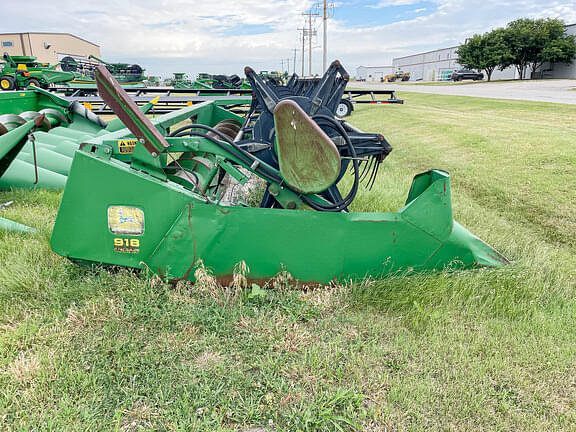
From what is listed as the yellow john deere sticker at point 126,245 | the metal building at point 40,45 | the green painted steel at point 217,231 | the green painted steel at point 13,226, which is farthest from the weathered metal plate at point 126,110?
the metal building at point 40,45

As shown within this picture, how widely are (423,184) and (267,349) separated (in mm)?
1650

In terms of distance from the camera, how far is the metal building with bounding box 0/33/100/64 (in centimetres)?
6806

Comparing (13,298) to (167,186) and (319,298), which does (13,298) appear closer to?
(167,186)

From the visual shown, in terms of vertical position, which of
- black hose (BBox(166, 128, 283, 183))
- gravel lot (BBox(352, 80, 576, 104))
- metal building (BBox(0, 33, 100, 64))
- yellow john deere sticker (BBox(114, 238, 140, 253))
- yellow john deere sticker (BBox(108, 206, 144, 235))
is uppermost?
metal building (BBox(0, 33, 100, 64))

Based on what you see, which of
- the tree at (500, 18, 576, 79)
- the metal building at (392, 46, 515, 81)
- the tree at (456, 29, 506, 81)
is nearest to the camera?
the tree at (500, 18, 576, 79)

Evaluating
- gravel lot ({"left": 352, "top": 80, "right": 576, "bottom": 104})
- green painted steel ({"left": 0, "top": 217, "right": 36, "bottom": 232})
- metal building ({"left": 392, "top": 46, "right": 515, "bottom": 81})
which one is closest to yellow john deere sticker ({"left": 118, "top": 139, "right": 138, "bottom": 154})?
green painted steel ({"left": 0, "top": 217, "right": 36, "bottom": 232})

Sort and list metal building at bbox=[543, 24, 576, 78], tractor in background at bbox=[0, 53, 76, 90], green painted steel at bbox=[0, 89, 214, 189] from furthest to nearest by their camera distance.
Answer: metal building at bbox=[543, 24, 576, 78], tractor in background at bbox=[0, 53, 76, 90], green painted steel at bbox=[0, 89, 214, 189]

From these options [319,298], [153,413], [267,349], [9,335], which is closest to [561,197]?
[319,298]

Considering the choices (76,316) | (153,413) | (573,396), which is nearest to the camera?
(153,413)

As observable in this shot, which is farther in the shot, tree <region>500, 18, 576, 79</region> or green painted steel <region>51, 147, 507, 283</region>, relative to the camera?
tree <region>500, 18, 576, 79</region>

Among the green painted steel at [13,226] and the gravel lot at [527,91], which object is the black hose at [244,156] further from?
the gravel lot at [527,91]

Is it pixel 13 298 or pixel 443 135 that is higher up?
pixel 443 135

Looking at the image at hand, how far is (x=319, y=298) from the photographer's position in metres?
2.54

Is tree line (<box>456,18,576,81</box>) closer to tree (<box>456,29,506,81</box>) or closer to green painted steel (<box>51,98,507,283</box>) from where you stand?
tree (<box>456,29,506,81</box>)
